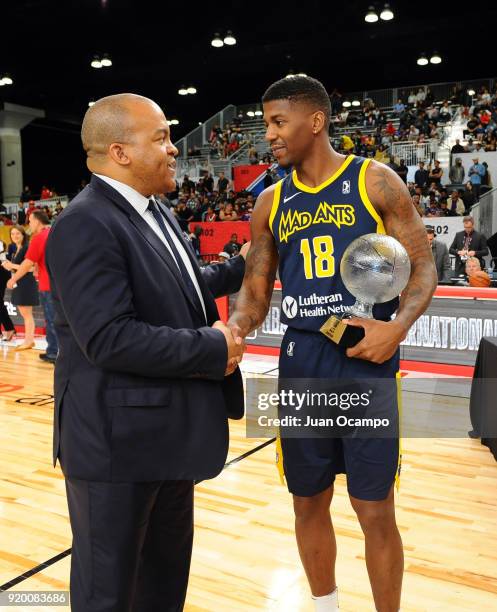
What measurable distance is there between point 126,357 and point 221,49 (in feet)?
69.5

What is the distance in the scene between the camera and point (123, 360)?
1.50 metres

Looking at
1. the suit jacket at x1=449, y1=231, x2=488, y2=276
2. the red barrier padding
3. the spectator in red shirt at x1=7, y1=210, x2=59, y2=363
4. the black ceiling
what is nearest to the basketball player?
the spectator in red shirt at x1=7, y1=210, x2=59, y2=363

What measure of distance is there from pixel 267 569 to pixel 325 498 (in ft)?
2.74

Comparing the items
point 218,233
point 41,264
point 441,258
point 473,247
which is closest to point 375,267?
point 41,264

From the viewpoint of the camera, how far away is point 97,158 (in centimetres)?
169

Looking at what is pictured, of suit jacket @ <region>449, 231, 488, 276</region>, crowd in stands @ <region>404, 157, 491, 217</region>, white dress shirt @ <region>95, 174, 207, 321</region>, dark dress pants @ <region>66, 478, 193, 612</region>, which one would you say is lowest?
dark dress pants @ <region>66, 478, 193, 612</region>

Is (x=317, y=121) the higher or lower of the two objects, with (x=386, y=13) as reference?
lower

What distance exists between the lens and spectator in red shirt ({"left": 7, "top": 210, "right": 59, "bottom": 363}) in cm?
654

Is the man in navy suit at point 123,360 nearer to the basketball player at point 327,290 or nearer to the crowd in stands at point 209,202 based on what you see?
the basketball player at point 327,290

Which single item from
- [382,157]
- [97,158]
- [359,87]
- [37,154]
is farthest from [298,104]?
[37,154]

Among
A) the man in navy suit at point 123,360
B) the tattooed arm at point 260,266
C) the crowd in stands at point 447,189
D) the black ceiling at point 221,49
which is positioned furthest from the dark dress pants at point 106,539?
the black ceiling at point 221,49

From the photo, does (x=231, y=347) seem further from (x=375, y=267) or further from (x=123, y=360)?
(x=375, y=267)

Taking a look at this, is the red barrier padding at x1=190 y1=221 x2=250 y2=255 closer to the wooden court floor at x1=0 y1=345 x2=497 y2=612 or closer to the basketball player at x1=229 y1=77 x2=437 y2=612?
the wooden court floor at x1=0 y1=345 x2=497 y2=612

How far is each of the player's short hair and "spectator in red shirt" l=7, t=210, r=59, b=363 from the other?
15.1ft
